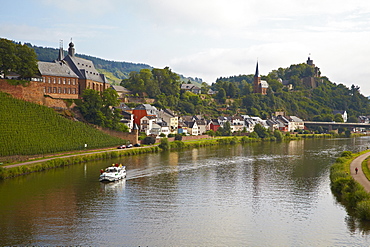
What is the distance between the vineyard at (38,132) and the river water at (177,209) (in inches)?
225

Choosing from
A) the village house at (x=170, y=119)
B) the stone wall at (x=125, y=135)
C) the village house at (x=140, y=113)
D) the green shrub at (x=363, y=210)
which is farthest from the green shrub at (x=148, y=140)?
the green shrub at (x=363, y=210)

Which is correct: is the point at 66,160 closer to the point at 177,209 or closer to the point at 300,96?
the point at 177,209

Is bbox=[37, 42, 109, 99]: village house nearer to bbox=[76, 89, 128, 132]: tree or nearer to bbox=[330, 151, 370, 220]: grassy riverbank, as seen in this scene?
bbox=[76, 89, 128, 132]: tree

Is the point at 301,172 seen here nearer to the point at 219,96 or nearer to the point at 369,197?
the point at 369,197

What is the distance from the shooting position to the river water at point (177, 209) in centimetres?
2459

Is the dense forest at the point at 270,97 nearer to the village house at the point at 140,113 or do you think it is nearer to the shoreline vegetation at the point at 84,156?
the village house at the point at 140,113

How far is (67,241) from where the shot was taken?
23641 millimetres

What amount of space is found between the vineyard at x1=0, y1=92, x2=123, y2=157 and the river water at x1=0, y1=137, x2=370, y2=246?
5709 mm

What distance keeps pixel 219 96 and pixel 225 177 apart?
9102 centimetres

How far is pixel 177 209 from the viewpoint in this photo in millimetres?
30562

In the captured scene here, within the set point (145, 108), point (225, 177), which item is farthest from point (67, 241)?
point (145, 108)

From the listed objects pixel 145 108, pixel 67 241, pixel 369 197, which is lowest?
pixel 67 241

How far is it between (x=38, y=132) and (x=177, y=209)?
28295 millimetres

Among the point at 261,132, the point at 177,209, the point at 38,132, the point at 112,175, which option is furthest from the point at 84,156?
the point at 261,132
